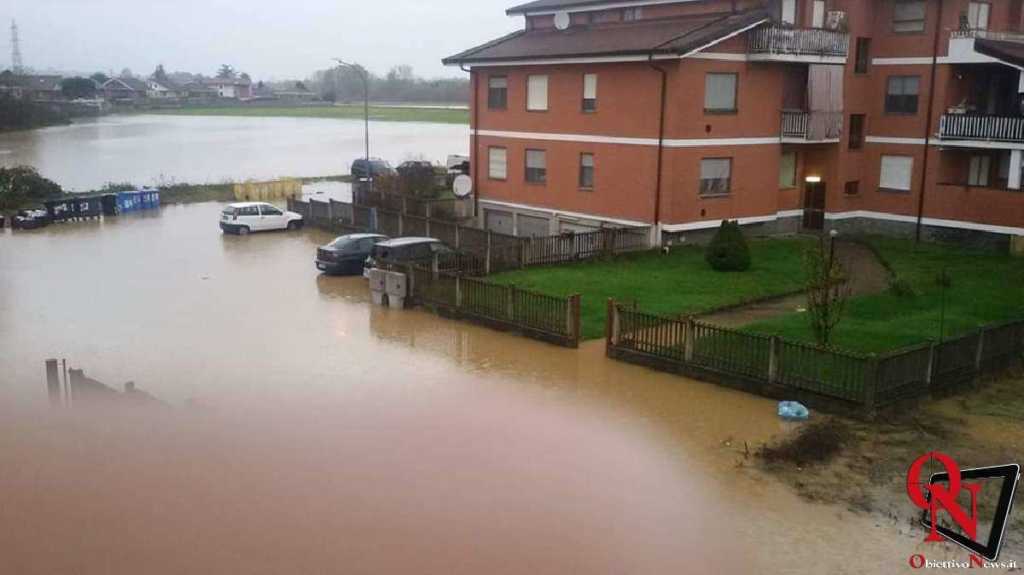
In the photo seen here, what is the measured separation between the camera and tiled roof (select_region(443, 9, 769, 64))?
Answer: 2912 centimetres

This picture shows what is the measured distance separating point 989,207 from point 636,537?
24356 millimetres

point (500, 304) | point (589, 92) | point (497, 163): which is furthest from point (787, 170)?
point (500, 304)

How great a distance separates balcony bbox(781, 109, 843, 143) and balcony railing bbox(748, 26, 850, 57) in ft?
6.76

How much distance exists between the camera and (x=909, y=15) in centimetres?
3269

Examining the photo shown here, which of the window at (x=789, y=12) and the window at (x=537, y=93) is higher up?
the window at (x=789, y=12)

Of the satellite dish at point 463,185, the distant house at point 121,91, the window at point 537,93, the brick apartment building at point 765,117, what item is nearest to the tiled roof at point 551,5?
the brick apartment building at point 765,117

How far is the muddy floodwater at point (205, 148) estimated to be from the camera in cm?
6562

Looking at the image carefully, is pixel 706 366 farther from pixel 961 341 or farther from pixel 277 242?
pixel 277 242

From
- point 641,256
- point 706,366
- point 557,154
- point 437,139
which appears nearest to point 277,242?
point 557,154

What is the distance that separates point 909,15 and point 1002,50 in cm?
408

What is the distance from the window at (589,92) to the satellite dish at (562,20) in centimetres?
475

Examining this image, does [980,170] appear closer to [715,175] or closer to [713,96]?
[715,175]

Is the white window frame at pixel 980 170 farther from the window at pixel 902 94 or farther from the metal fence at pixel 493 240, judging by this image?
the metal fence at pixel 493 240

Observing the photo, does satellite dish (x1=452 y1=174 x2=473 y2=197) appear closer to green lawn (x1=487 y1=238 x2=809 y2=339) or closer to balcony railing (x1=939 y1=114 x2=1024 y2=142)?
green lawn (x1=487 y1=238 x2=809 y2=339)
